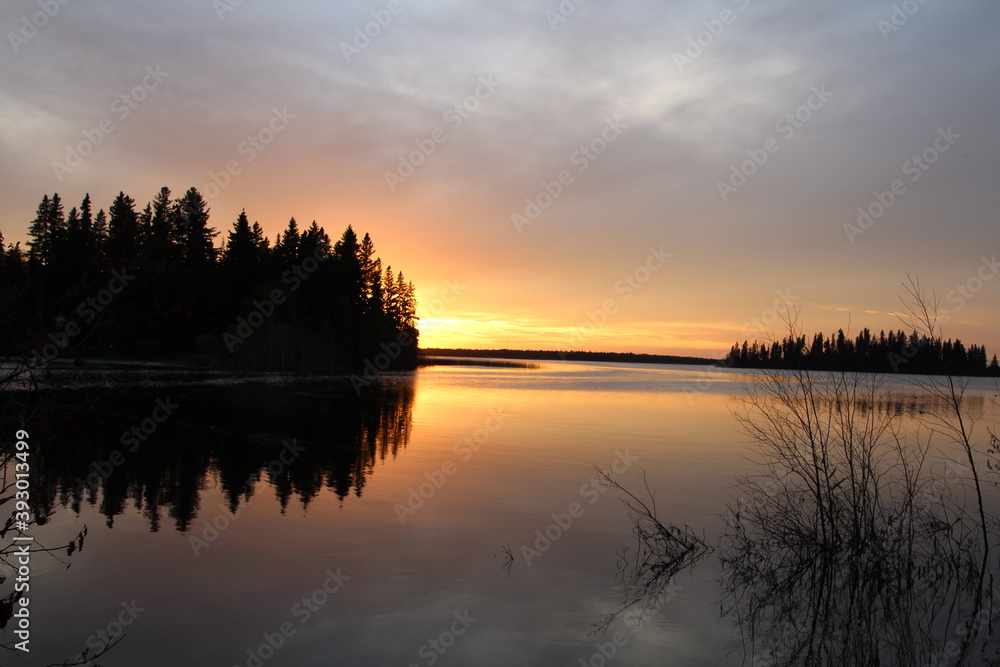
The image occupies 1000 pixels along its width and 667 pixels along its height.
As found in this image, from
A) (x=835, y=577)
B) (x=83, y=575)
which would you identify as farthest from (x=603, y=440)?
(x=83, y=575)

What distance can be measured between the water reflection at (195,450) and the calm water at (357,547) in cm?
8

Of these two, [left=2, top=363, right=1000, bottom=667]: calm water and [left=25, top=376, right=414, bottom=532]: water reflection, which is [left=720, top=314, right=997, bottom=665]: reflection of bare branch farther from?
[left=25, top=376, right=414, bottom=532]: water reflection

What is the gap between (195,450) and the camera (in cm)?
1738

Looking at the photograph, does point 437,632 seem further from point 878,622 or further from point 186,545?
point 878,622

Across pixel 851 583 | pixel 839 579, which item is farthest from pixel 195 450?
pixel 851 583

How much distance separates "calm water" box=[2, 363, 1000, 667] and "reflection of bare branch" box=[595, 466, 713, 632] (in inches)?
5.8

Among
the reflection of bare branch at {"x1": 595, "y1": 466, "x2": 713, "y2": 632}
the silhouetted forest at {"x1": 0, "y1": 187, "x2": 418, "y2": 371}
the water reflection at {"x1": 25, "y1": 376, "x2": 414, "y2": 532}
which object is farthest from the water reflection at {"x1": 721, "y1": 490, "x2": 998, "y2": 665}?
the silhouetted forest at {"x1": 0, "y1": 187, "x2": 418, "y2": 371}

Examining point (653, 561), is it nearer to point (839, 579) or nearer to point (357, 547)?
point (839, 579)

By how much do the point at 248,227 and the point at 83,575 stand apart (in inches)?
2949

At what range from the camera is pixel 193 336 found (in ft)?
233

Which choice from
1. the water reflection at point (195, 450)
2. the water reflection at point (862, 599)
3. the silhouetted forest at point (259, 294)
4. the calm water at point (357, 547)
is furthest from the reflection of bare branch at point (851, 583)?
the silhouetted forest at point (259, 294)

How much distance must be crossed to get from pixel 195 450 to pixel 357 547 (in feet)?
31.5

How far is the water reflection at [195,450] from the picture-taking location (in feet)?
37.9

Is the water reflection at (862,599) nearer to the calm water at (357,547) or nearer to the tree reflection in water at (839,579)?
the tree reflection in water at (839,579)
